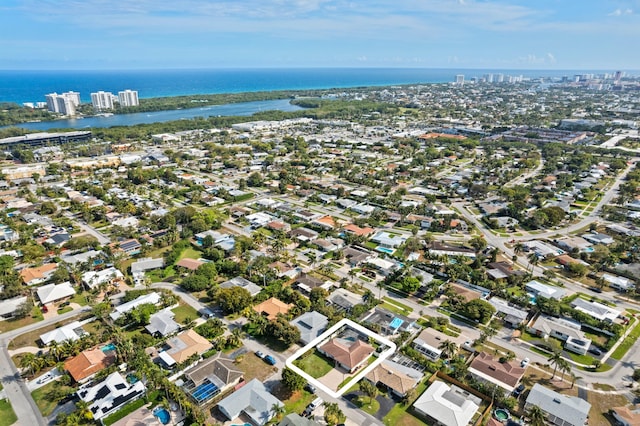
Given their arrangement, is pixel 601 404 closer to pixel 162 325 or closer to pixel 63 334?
pixel 162 325

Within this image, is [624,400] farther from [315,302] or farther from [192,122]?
[192,122]

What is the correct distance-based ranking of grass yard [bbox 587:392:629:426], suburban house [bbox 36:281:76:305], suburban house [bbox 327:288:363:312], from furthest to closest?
suburban house [bbox 36:281:76:305] → suburban house [bbox 327:288:363:312] → grass yard [bbox 587:392:629:426]

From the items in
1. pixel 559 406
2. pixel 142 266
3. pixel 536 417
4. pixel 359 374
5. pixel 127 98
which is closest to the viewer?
pixel 359 374

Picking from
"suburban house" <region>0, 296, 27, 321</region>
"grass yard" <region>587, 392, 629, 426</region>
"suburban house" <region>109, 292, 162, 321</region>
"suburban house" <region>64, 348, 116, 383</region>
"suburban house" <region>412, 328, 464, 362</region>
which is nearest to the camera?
"grass yard" <region>587, 392, 629, 426</region>

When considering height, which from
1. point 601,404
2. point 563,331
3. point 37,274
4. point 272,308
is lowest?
point 601,404

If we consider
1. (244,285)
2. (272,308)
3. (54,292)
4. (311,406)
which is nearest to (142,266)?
(54,292)

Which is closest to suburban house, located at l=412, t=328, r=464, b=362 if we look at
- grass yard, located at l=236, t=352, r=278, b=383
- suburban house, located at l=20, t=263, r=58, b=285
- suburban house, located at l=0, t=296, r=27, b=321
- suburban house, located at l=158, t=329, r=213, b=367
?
grass yard, located at l=236, t=352, r=278, b=383

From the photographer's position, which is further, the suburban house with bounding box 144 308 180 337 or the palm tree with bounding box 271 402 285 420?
the suburban house with bounding box 144 308 180 337

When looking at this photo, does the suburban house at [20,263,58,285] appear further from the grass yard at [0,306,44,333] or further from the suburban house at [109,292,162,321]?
the suburban house at [109,292,162,321]
